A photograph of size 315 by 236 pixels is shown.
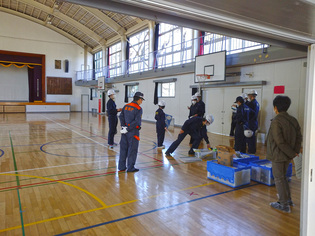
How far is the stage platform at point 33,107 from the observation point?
2442cm

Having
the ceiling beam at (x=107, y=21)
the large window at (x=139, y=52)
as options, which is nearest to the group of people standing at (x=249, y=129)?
the large window at (x=139, y=52)

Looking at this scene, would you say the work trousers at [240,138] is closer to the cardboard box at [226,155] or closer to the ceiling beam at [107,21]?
the cardboard box at [226,155]

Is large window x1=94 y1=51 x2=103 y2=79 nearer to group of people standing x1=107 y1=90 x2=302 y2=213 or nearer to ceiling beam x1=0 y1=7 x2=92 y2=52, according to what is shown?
ceiling beam x1=0 y1=7 x2=92 y2=52

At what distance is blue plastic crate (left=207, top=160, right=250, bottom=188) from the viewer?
15.1 ft

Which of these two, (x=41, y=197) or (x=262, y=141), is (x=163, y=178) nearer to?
(x=41, y=197)

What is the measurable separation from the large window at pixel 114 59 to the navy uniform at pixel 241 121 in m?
17.7

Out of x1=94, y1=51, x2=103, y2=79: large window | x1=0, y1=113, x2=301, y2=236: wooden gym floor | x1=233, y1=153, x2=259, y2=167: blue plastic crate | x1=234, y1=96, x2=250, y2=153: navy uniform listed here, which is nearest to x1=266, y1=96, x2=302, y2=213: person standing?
x1=0, y1=113, x2=301, y2=236: wooden gym floor

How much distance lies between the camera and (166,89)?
1647cm

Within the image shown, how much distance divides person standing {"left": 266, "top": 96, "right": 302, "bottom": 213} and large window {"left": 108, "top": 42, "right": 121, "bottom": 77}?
20.8 metres

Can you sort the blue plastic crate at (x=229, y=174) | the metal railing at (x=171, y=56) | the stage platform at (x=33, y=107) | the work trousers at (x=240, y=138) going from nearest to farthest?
the blue plastic crate at (x=229, y=174) < the work trousers at (x=240, y=138) < the metal railing at (x=171, y=56) < the stage platform at (x=33, y=107)

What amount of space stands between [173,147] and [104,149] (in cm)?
237

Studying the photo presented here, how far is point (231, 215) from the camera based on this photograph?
352 centimetres

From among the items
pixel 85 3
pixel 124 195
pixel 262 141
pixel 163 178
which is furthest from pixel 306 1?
pixel 262 141

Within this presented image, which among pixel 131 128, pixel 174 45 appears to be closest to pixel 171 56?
pixel 174 45
